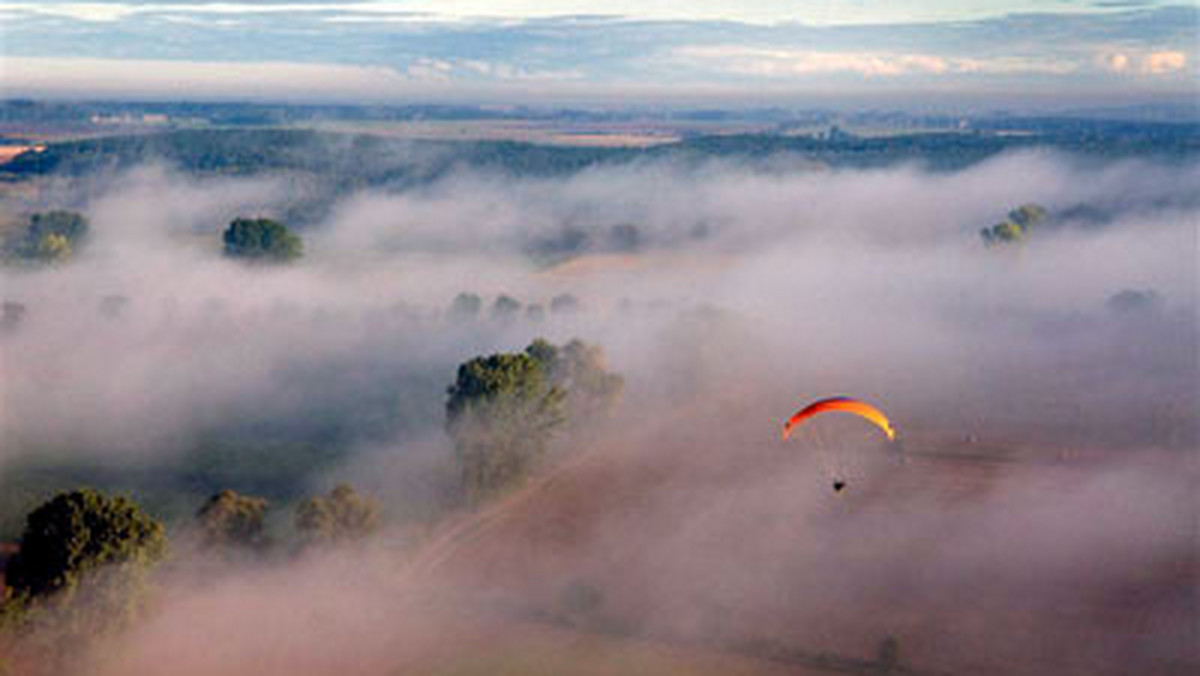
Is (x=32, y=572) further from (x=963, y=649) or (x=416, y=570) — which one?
(x=963, y=649)

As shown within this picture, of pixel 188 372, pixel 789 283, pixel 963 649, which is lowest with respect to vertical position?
pixel 963 649

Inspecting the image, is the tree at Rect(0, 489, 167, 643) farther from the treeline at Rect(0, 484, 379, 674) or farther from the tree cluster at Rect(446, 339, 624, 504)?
the tree cluster at Rect(446, 339, 624, 504)

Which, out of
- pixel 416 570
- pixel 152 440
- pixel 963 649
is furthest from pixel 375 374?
pixel 963 649

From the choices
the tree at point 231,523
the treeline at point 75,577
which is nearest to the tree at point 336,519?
the tree at point 231,523

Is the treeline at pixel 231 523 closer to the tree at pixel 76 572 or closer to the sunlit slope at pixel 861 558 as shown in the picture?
the tree at pixel 76 572

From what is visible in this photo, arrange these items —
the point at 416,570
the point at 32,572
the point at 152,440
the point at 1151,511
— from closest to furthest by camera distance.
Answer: the point at 32,572, the point at 416,570, the point at 1151,511, the point at 152,440

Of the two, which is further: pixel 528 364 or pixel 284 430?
pixel 284 430
